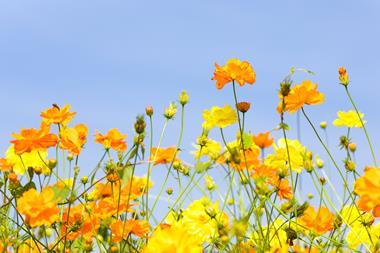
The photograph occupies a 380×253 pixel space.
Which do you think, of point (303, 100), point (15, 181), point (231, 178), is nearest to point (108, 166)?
point (15, 181)

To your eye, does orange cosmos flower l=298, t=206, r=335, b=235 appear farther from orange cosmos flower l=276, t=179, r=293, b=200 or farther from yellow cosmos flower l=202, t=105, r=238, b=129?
yellow cosmos flower l=202, t=105, r=238, b=129

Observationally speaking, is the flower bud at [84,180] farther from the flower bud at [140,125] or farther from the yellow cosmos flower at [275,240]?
the yellow cosmos flower at [275,240]

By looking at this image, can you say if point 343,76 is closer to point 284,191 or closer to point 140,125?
point 284,191

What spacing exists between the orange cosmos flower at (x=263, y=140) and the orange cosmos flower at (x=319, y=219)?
368 millimetres

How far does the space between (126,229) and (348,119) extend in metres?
0.87

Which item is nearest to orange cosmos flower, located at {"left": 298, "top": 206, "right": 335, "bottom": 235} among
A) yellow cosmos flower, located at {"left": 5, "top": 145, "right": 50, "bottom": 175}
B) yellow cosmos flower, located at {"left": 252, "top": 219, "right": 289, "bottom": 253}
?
yellow cosmos flower, located at {"left": 252, "top": 219, "right": 289, "bottom": 253}

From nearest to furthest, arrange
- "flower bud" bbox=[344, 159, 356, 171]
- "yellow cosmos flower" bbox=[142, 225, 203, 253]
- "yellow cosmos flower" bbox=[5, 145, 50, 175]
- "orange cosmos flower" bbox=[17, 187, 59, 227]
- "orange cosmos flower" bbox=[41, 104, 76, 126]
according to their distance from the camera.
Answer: "yellow cosmos flower" bbox=[142, 225, 203, 253], "orange cosmos flower" bbox=[17, 187, 59, 227], "orange cosmos flower" bbox=[41, 104, 76, 126], "flower bud" bbox=[344, 159, 356, 171], "yellow cosmos flower" bbox=[5, 145, 50, 175]

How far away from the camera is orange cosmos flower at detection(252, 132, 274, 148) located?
71.1 inches

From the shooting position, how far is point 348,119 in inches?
78.8

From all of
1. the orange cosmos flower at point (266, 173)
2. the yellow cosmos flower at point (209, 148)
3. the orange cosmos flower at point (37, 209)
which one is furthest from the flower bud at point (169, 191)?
the orange cosmos flower at point (37, 209)

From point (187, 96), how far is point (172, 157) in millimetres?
182

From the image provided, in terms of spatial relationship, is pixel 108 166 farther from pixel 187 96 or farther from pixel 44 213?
pixel 187 96

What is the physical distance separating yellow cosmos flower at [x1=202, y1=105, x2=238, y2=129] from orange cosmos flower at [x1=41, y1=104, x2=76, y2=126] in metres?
0.36

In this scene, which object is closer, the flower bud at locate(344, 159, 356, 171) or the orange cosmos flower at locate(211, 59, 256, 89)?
the orange cosmos flower at locate(211, 59, 256, 89)
